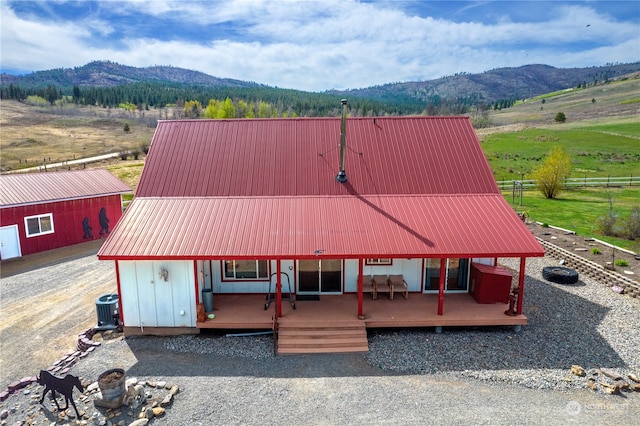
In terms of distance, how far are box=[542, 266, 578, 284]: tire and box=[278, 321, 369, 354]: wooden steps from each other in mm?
8661

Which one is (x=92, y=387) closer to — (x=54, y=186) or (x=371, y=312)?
(x=371, y=312)

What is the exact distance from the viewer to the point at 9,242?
60.6 ft

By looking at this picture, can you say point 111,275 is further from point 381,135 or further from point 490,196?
point 490,196

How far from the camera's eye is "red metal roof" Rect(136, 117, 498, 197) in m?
13.5

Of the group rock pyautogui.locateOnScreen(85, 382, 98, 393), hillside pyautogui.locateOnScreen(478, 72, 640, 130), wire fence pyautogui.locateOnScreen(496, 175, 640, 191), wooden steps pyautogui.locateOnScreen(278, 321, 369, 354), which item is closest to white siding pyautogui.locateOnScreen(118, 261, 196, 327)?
rock pyautogui.locateOnScreen(85, 382, 98, 393)

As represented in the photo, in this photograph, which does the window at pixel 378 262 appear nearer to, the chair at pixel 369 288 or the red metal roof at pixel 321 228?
the chair at pixel 369 288

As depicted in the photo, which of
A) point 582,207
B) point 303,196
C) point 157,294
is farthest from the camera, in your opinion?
point 582,207

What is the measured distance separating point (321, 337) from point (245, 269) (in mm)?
3629

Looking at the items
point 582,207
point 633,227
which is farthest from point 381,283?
point 582,207

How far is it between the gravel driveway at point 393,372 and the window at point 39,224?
851cm

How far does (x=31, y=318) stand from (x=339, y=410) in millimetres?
10920

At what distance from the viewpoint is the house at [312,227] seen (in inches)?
432

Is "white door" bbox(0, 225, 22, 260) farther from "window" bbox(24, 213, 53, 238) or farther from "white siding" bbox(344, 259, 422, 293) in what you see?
"white siding" bbox(344, 259, 422, 293)

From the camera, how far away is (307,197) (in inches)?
520
